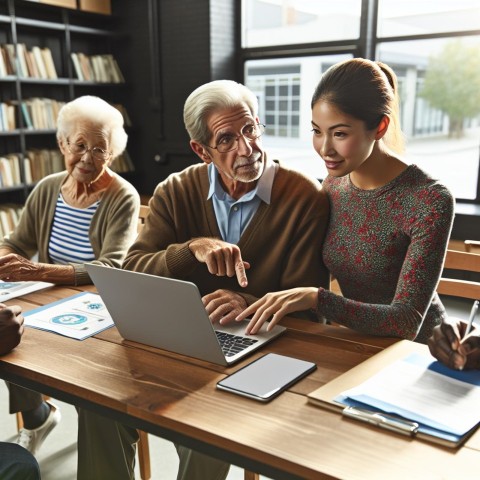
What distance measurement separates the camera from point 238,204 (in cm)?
173

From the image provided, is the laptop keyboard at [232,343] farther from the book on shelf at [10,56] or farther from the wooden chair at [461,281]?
the book on shelf at [10,56]

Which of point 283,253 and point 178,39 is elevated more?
point 178,39

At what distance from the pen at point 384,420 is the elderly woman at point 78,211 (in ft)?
3.93

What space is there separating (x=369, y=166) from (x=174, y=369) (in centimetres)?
76

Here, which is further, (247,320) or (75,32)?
(75,32)

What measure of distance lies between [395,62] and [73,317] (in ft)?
11.6

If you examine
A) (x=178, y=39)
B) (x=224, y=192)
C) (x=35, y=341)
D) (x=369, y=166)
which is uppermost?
(x=178, y=39)

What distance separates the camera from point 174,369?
120 cm

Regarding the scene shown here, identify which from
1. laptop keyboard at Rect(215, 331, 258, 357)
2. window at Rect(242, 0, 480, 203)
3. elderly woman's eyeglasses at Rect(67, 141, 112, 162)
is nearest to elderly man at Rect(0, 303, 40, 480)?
laptop keyboard at Rect(215, 331, 258, 357)

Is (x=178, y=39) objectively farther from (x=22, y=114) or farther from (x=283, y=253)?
(x=283, y=253)

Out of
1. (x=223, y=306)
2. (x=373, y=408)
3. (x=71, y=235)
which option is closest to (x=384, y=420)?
(x=373, y=408)

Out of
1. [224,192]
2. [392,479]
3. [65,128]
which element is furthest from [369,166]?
[65,128]

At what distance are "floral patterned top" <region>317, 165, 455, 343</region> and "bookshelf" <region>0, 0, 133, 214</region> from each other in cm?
341

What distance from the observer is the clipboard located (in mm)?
914
